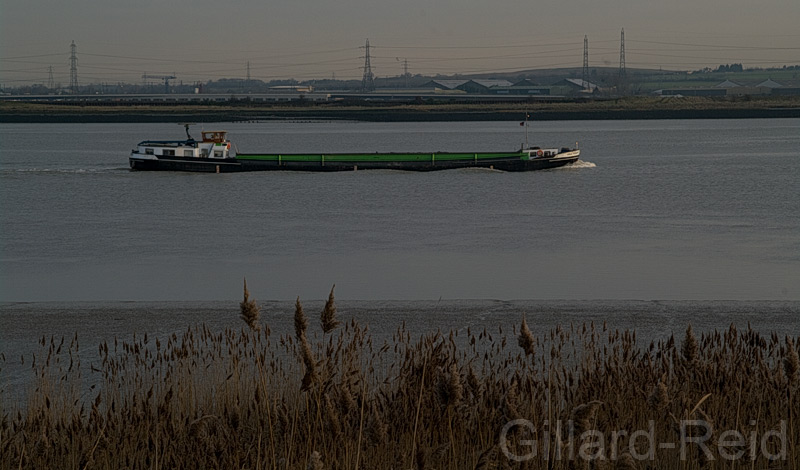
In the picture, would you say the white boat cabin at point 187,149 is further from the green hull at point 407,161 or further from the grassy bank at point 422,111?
the grassy bank at point 422,111

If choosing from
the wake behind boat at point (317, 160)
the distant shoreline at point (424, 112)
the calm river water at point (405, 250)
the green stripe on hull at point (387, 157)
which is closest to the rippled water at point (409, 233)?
the calm river water at point (405, 250)

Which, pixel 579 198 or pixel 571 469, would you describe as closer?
pixel 571 469

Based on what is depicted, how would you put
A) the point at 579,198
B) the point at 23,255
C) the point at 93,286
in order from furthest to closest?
1. the point at 579,198
2. the point at 23,255
3. the point at 93,286

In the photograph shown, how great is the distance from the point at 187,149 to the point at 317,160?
21.5ft

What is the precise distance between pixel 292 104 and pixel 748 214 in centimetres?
15257

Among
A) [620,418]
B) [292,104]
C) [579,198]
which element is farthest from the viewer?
[292,104]

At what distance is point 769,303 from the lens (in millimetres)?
12203

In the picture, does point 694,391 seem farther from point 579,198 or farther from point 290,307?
point 579,198

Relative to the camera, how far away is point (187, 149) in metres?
50.8

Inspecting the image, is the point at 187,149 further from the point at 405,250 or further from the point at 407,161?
the point at 405,250

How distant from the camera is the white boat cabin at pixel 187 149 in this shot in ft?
166

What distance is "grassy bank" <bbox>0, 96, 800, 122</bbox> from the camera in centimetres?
13962

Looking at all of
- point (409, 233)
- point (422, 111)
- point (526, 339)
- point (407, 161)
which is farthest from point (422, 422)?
point (422, 111)

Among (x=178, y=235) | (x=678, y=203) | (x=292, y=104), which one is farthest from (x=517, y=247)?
(x=292, y=104)
